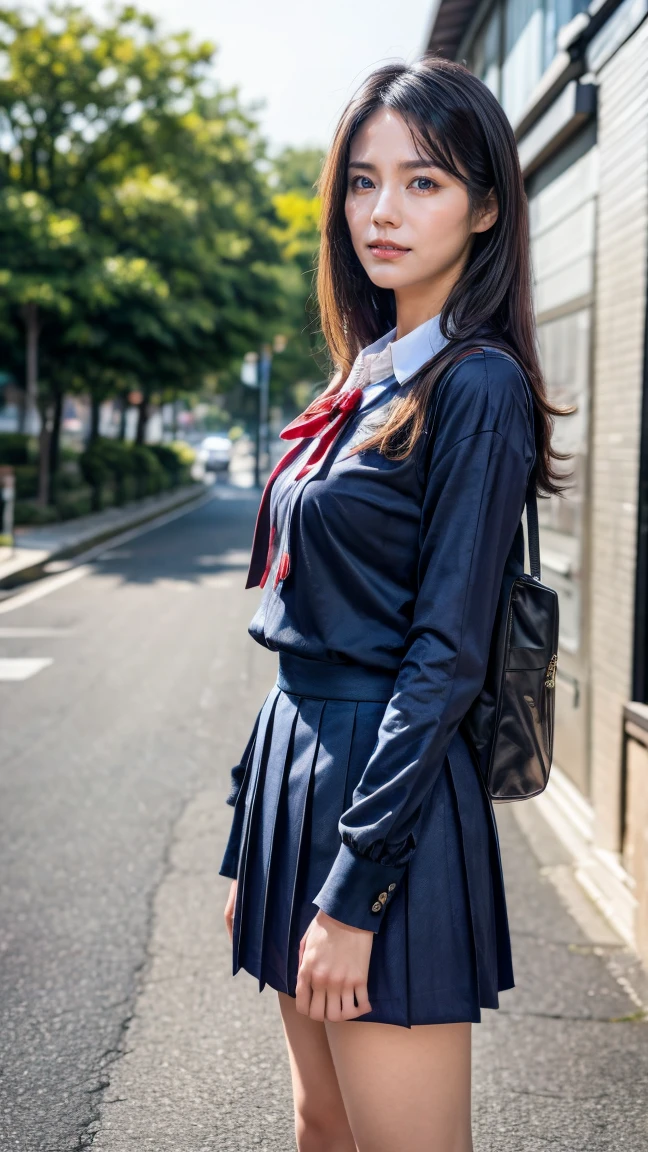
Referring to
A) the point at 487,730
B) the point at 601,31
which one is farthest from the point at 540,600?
the point at 601,31

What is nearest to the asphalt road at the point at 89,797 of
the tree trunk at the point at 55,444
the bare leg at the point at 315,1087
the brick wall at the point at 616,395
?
the bare leg at the point at 315,1087

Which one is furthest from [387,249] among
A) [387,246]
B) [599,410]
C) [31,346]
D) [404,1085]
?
[31,346]

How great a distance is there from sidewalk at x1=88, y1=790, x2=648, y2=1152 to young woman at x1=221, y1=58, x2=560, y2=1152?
117 cm

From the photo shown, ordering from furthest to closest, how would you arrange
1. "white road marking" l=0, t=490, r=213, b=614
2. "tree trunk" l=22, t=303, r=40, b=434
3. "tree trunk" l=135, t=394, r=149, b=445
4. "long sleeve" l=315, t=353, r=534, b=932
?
"tree trunk" l=135, t=394, r=149, b=445
"tree trunk" l=22, t=303, r=40, b=434
"white road marking" l=0, t=490, r=213, b=614
"long sleeve" l=315, t=353, r=534, b=932

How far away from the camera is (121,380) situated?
25672 mm

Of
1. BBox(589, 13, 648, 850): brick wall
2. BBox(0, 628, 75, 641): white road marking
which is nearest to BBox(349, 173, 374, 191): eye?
BBox(589, 13, 648, 850): brick wall

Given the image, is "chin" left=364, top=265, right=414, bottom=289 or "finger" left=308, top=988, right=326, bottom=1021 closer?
"finger" left=308, top=988, right=326, bottom=1021

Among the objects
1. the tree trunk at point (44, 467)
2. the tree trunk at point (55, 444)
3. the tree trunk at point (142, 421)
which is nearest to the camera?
the tree trunk at point (44, 467)

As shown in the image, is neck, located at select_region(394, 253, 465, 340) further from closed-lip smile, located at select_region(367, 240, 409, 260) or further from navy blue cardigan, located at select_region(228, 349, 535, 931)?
navy blue cardigan, located at select_region(228, 349, 535, 931)

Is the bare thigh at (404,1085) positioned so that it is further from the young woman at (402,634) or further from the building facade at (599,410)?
the building facade at (599,410)

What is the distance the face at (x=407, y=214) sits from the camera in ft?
5.49

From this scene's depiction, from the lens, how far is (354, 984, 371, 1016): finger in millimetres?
1533

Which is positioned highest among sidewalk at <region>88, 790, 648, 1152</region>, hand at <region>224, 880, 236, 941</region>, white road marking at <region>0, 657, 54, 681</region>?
hand at <region>224, 880, 236, 941</region>

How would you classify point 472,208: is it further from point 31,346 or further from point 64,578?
point 31,346
